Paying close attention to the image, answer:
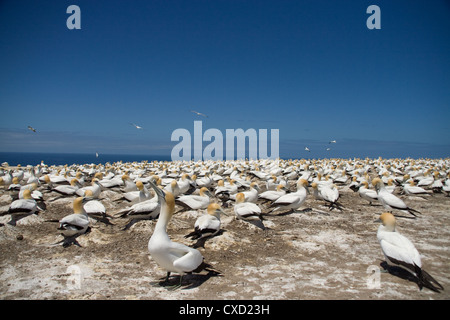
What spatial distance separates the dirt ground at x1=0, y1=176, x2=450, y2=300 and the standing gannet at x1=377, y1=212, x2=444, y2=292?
0.64 feet

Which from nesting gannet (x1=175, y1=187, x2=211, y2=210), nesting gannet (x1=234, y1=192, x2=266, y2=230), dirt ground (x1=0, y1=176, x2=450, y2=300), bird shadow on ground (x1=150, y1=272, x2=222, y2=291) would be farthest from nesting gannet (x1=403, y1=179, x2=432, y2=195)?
bird shadow on ground (x1=150, y1=272, x2=222, y2=291)

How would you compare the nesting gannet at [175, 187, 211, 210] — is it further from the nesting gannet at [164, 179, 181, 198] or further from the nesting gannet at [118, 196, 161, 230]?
the nesting gannet at [164, 179, 181, 198]

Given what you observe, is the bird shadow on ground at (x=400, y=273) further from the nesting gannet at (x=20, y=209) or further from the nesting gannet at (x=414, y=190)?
the nesting gannet at (x=20, y=209)

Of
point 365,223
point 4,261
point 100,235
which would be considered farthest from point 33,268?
point 365,223

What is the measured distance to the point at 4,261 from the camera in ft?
21.2

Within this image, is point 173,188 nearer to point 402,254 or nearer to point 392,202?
point 392,202

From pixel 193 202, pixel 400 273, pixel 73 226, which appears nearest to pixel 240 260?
pixel 400 273

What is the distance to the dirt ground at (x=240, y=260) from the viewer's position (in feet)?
16.0

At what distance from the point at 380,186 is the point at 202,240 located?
25.4ft

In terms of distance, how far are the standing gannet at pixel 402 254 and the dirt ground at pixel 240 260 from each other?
0.19m

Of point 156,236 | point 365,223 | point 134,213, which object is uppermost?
point 156,236

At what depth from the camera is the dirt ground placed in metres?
4.87

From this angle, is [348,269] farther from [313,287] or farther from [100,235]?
[100,235]

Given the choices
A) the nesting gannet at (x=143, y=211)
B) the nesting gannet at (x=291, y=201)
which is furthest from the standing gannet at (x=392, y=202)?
the nesting gannet at (x=143, y=211)
